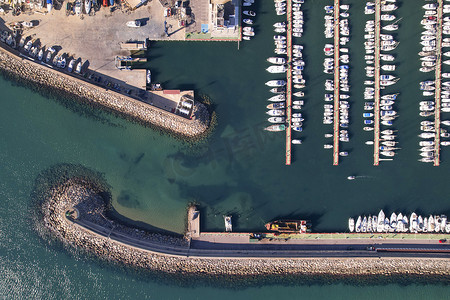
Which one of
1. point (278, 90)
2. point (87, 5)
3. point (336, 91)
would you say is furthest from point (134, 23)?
point (336, 91)

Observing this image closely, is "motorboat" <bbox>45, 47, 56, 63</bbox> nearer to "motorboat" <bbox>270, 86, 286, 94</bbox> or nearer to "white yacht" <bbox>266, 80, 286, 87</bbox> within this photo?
"white yacht" <bbox>266, 80, 286, 87</bbox>

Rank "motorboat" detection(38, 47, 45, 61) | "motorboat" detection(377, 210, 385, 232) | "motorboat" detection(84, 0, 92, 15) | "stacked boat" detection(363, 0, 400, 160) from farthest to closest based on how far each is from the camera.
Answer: "motorboat" detection(377, 210, 385, 232)
"stacked boat" detection(363, 0, 400, 160)
"motorboat" detection(38, 47, 45, 61)
"motorboat" detection(84, 0, 92, 15)

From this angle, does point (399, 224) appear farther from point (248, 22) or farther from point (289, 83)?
point (248, 22)

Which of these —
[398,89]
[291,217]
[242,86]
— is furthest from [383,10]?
[291,217]

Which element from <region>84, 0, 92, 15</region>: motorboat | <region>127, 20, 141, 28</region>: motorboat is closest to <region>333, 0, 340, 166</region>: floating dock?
<region>127, 20, 141, 28</region>: motorboat

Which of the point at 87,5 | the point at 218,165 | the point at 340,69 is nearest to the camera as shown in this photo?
the point at 87,5

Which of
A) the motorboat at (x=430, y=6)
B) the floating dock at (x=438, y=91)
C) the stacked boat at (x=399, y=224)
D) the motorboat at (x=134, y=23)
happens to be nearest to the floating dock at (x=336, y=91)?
the stacked boat at (x=399, y=224)

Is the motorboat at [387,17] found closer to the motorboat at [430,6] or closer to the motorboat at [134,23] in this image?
the motorboat at [430,6]
